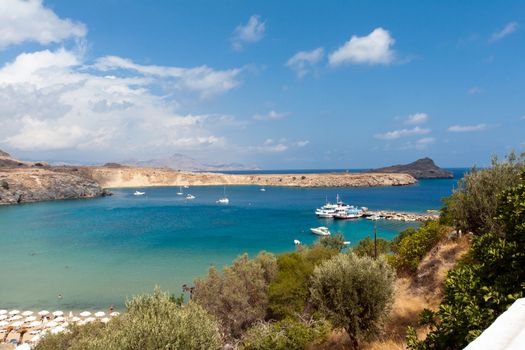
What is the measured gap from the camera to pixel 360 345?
13820 millimetres

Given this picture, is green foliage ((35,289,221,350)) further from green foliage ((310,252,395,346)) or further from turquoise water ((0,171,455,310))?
turquoise water ((0,171,455,310))

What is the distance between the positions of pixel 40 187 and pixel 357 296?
158650 mm

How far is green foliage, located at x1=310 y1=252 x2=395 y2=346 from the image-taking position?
13.7m

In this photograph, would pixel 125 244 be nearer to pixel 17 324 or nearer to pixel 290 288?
pixel 17 324

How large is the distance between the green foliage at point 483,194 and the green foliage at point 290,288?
11277mm

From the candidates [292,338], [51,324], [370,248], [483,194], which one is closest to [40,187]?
[51,324]

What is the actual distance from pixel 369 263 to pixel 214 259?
3895cm

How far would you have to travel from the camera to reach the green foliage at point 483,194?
1444cm

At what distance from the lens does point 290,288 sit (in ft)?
85.4

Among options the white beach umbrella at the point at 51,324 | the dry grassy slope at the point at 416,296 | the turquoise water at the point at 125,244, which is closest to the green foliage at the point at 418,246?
the dry grassy slope at the point at 416,296

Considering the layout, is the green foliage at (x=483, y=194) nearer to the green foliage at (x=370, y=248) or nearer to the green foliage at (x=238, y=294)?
the green foliage at (x=238, y=294)

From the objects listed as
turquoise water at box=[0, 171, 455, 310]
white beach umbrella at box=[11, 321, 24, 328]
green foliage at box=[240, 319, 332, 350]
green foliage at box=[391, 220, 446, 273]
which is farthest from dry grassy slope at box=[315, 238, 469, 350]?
white beach umbrella at box=[11, 321, 24, 328]

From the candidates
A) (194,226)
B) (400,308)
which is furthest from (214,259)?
(400,308)

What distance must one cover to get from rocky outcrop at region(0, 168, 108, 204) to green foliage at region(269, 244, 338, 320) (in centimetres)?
13854
